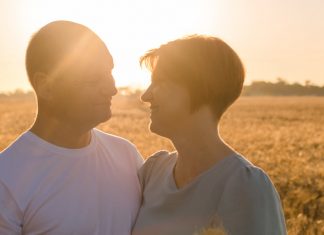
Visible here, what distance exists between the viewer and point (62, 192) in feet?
11.4

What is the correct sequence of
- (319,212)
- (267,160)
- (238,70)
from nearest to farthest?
1. (238,70)
2. (319,212)
3. (267,160)

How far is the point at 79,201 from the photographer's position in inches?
138

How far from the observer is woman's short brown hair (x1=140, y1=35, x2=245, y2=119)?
10.8 ft

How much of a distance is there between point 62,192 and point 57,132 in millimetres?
331

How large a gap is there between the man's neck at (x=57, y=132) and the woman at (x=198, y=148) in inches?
16.7

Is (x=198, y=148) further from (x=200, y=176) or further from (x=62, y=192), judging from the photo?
(x=62, y=192)

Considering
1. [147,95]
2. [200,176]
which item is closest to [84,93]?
[147,95]

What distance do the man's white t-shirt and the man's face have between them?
0.17 m

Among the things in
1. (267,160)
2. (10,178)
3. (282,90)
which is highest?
(10,178)

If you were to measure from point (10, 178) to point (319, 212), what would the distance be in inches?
172

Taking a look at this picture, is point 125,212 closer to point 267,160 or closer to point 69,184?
point 69,184

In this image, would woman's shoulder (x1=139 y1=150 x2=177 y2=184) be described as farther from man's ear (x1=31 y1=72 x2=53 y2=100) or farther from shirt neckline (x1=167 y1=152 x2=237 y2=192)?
man's ear (x1=31 y1=72 x2=53 y2=100)

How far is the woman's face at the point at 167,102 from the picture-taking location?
3.41 meters

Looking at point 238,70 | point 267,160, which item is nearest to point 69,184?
point 238,70
